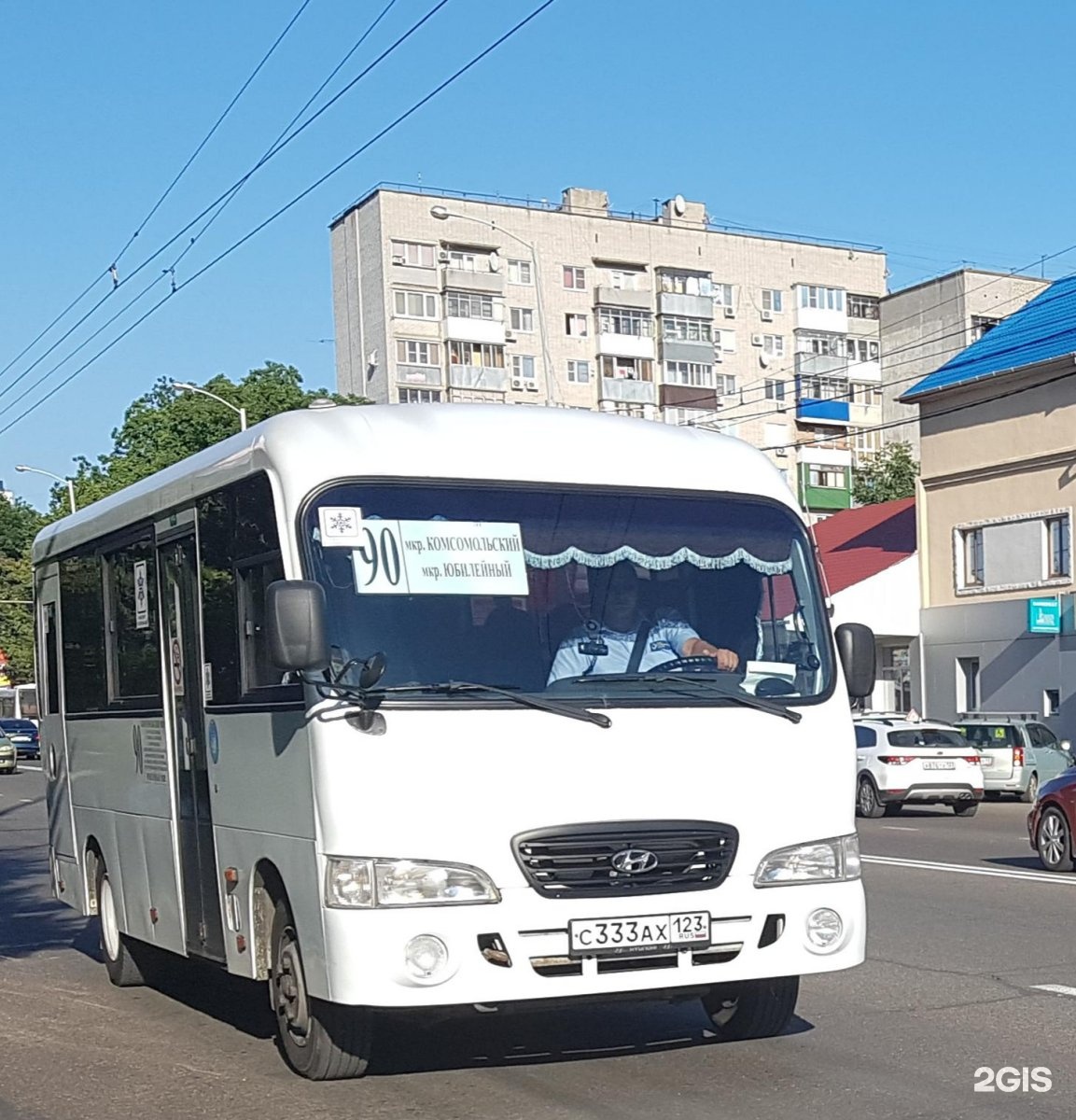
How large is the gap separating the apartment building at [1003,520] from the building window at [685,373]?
40.7 m

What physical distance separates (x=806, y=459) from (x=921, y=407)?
39.6 meters

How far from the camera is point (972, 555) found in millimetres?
42438

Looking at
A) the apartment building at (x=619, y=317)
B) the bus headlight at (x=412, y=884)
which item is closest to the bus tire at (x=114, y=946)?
the bus headlight at (x=412, y=884)

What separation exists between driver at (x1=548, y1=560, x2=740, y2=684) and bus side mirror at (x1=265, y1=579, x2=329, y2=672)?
0.98 metres

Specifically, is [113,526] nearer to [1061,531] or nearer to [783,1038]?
[783,1038]

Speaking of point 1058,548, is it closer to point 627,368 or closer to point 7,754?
point 7,754

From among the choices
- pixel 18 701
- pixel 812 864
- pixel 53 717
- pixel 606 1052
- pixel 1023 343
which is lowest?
pixel 18 701

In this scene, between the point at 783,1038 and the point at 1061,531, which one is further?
the point at 1061,531

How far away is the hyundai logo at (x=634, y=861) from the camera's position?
7.03 metres

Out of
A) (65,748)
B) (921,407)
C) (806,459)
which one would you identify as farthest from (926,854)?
(806,459)

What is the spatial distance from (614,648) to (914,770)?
820 inches

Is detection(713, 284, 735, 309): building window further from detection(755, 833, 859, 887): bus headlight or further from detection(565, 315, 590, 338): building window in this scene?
detection(755, 833, 859, 887): bus headlight

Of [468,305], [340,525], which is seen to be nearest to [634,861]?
[340,525]

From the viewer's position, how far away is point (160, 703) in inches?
372
